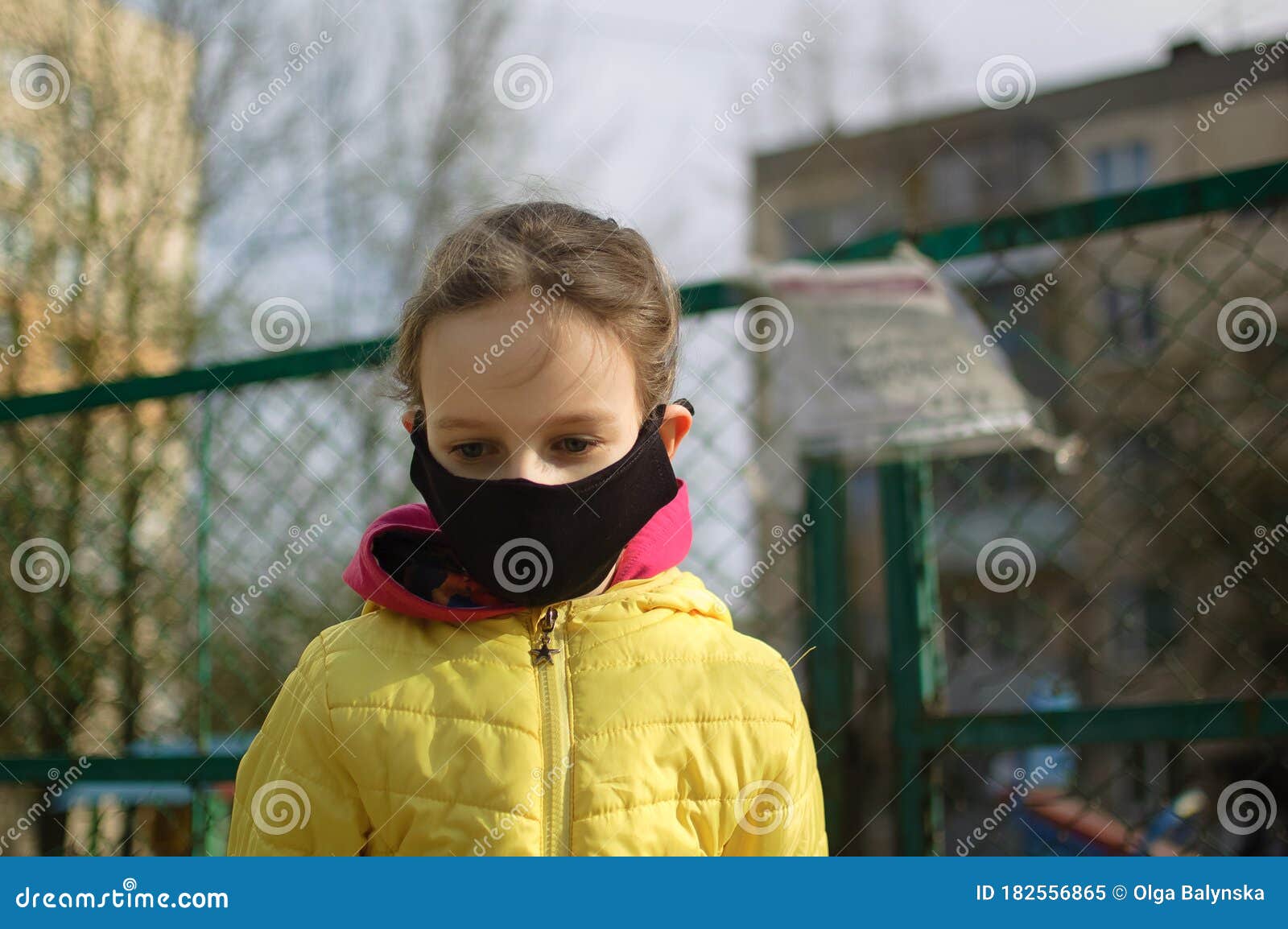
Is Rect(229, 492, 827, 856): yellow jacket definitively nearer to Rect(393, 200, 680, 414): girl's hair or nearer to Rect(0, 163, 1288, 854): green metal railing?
Rect(393, 200, 680, 414): girl's hair

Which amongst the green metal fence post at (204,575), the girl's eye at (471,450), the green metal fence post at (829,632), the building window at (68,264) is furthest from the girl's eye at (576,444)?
the building window at (68,264)

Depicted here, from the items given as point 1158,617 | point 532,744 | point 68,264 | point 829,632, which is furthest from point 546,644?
point 1158,617

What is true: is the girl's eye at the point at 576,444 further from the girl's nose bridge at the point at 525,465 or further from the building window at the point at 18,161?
the building window at the point at 18,161

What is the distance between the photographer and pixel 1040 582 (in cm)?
403

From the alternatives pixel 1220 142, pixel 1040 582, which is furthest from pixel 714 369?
pixel 1220 142

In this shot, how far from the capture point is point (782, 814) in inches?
58.5

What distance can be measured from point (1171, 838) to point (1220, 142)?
14653 millimetres

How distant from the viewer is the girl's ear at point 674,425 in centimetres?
165

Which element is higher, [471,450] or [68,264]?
[68,264]

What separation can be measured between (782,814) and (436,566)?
585 mm

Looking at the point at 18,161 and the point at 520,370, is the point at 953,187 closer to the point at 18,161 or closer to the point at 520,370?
the point at 18,161

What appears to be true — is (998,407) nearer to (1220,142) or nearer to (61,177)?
(61,177)

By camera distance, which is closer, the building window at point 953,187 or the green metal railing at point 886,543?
the green metal railing at point 886,543

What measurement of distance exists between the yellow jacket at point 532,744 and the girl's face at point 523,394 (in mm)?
211
